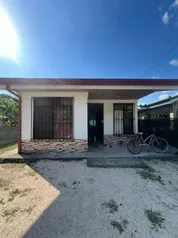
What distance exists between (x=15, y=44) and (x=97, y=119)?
5.28 metres

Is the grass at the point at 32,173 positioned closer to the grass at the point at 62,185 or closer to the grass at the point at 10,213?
the grass at the point at 62,185

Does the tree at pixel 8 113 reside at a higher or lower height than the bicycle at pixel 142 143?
higher

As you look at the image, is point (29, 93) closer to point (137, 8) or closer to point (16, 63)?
point (16, 63)

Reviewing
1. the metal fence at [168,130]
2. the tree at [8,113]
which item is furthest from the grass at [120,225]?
the tree at [8,113]

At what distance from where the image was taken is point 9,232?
171 cm

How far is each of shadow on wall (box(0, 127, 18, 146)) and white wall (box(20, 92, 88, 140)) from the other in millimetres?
3530

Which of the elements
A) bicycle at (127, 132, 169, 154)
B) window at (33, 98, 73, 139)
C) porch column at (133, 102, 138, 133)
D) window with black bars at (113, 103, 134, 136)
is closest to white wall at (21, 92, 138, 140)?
window at (33, 98, 73, 139)

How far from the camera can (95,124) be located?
25.6 feet

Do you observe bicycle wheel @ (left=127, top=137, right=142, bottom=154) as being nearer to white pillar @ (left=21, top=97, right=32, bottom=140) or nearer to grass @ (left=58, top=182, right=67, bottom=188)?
grass @ (left=58, top=182, right=67, bottom=188)

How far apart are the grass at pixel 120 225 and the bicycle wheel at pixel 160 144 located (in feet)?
12.9

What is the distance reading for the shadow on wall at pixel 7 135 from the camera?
25.3 ft

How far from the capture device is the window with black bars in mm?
7113

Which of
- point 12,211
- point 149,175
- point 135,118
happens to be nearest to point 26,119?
point 12,211

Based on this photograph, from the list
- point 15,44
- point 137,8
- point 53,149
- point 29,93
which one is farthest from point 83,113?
point 137,8
